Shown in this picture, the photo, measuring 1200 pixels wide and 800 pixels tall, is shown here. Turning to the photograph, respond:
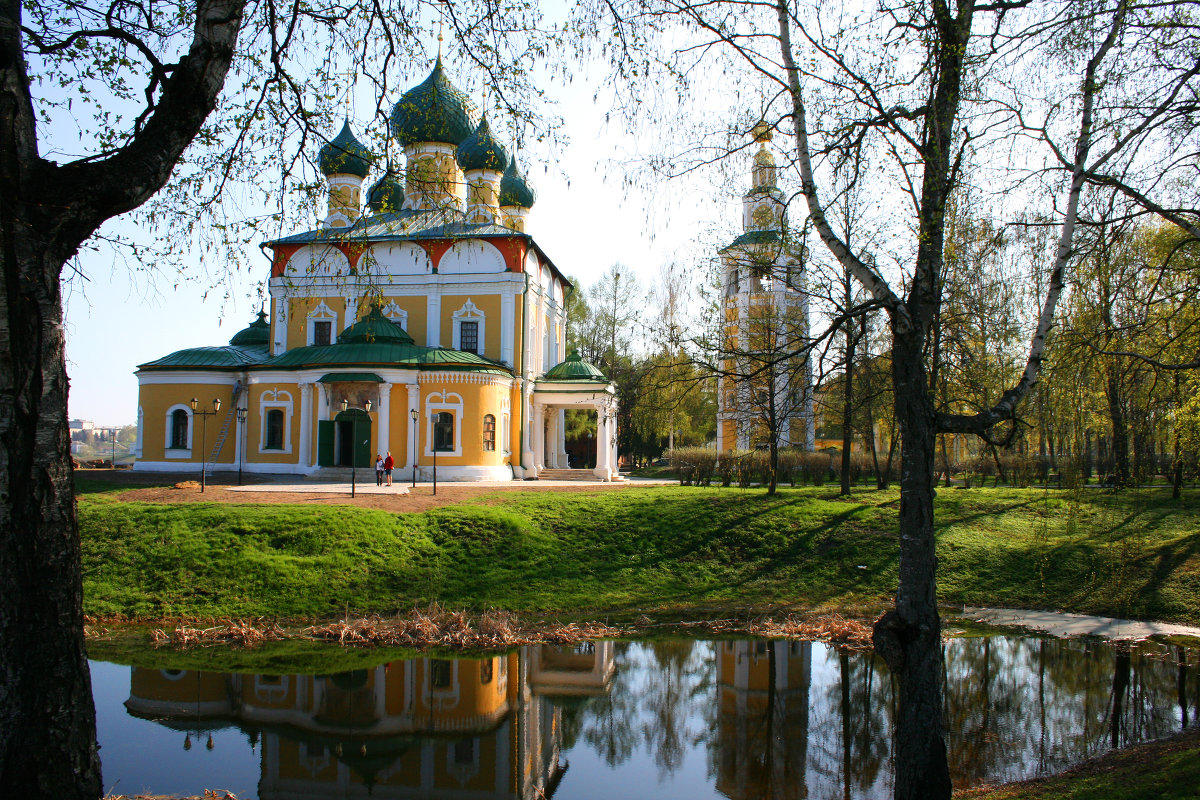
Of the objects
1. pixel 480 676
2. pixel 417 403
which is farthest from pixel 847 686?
pixel 417 403

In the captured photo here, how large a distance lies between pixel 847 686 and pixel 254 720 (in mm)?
7019

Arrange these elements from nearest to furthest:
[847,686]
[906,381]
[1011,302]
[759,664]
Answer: [906,381] → [847,686] → [759,664] → [1011,302]

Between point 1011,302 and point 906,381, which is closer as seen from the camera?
point 906,381

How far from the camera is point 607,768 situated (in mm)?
7414

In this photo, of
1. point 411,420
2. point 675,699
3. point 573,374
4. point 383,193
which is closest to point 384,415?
point 411,420

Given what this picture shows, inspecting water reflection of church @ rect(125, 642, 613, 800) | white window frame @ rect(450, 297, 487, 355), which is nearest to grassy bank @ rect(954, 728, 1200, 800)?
water reflection of church @ rect(125, 642, 613, 800)

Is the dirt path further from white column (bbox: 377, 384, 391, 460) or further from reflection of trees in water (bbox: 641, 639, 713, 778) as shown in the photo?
reflection of trees in water (bbox: 641, 639, 713, 778)

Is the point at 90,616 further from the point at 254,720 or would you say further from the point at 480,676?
the point at 480,676

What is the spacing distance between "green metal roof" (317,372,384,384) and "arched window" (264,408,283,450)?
11.2 feet

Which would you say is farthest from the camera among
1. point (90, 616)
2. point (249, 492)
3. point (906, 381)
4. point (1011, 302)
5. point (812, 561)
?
point (249, 492)

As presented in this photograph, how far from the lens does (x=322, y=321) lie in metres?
31.0

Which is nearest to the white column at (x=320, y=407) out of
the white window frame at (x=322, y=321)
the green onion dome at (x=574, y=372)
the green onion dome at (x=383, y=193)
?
the white window frame at (x=322, y=321)

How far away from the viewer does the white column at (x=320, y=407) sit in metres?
26.7

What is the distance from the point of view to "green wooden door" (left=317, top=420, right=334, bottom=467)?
26.5 metres
